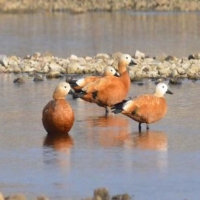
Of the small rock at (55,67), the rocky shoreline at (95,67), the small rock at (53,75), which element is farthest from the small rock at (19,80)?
the small rock at (55,67)

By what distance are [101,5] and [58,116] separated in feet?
153

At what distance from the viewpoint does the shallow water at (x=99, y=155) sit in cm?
1068

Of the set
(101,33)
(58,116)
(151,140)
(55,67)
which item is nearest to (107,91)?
(58,116)

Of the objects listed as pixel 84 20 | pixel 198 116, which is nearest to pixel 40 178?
pixel 198 116

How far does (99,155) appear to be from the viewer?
1254 centimetres

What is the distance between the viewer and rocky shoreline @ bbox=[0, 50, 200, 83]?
72.8 feet

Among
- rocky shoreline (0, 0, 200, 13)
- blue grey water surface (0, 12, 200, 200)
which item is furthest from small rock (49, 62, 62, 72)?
rocky shoreline (0, 0, 200, 13)

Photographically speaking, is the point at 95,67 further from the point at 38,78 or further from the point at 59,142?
the point at 59,142

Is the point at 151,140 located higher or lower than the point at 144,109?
lower

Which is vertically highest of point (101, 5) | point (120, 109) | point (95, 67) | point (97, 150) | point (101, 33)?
point (120, 109)

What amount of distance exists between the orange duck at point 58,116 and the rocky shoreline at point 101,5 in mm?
42458

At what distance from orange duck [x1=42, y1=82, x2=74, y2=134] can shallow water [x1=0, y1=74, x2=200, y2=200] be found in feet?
0.65

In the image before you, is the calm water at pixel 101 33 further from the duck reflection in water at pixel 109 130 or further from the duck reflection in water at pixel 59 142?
the duck reflection in water at pixel 59 142

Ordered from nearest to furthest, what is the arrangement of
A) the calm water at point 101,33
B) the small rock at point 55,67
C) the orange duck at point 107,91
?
the orange duck at point 107,91 < the small rock at point 55,67 < the calm water at point 101,33
